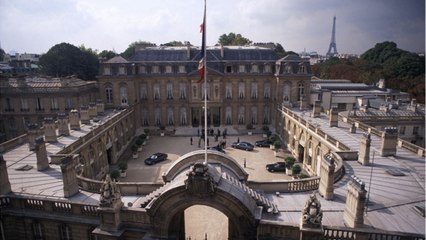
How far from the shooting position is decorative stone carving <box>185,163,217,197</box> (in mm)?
13125

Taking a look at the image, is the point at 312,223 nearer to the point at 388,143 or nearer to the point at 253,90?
the point at 388,143

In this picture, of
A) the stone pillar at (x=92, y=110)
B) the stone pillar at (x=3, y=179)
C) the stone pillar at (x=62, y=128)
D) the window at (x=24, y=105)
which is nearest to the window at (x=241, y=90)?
the stone pillar at (x=92, y=110)

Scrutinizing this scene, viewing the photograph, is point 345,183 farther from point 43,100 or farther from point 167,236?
point 43,100

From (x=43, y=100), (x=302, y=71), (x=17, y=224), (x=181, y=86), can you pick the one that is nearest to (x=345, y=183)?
(x=17, y=224)

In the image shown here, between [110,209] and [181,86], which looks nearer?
[110,209]

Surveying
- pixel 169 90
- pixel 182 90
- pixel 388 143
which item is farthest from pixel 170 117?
pixel 388 143

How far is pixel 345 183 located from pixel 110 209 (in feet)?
51.8

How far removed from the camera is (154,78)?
54.9 metres

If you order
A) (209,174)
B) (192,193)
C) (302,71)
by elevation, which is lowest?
(192,193)

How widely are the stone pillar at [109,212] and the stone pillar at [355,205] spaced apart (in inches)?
458

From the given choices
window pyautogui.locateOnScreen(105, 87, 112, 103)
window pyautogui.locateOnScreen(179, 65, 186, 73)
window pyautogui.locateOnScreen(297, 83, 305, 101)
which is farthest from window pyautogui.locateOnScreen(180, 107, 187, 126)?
window pyautogui.locateOnScreen(297, 83, 305, 101)

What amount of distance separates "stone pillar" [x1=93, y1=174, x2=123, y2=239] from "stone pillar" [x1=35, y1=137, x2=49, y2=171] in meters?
10.8

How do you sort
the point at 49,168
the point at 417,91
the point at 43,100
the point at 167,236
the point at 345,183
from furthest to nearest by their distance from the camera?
the point at 417,91, the point at 43,100, the point at 49,168, the point at 345,183, the point at 167,236

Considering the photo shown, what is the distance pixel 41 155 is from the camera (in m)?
22.7
